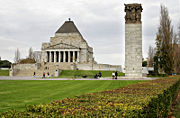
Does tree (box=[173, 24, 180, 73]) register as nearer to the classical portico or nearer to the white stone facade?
the white stone facade

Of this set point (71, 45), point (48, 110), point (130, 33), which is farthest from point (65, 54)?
point (48, 110)

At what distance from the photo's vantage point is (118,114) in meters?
4.31

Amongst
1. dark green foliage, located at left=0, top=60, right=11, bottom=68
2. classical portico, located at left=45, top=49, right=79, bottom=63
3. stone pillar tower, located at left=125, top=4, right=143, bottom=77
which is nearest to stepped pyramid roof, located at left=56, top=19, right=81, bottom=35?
classical portico, located at left=45, top=49, right=79, bottom=63

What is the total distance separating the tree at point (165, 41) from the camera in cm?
5041

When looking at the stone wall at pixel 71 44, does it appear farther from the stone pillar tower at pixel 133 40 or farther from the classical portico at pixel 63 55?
the stone pillar tower at pixel 133 40

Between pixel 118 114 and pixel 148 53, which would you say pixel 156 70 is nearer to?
pixel 148 53

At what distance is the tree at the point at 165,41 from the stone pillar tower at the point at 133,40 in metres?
13.4

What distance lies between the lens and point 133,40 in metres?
40.1

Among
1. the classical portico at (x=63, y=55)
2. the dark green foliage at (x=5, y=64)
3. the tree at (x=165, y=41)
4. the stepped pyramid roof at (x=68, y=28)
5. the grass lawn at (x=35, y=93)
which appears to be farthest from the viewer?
the dark green foliage at (x=5, y=64)

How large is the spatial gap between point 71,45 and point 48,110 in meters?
80.3

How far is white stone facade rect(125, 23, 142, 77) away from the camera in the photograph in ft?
131

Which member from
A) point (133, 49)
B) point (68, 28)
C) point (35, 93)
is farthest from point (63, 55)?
point (35, 93)

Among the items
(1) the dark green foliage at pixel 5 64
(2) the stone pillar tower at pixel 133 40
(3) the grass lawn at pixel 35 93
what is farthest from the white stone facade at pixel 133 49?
(1) the dark green foliage at pixel 5 64

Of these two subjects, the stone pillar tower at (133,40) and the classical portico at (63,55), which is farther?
the classical portico at (63,55)
